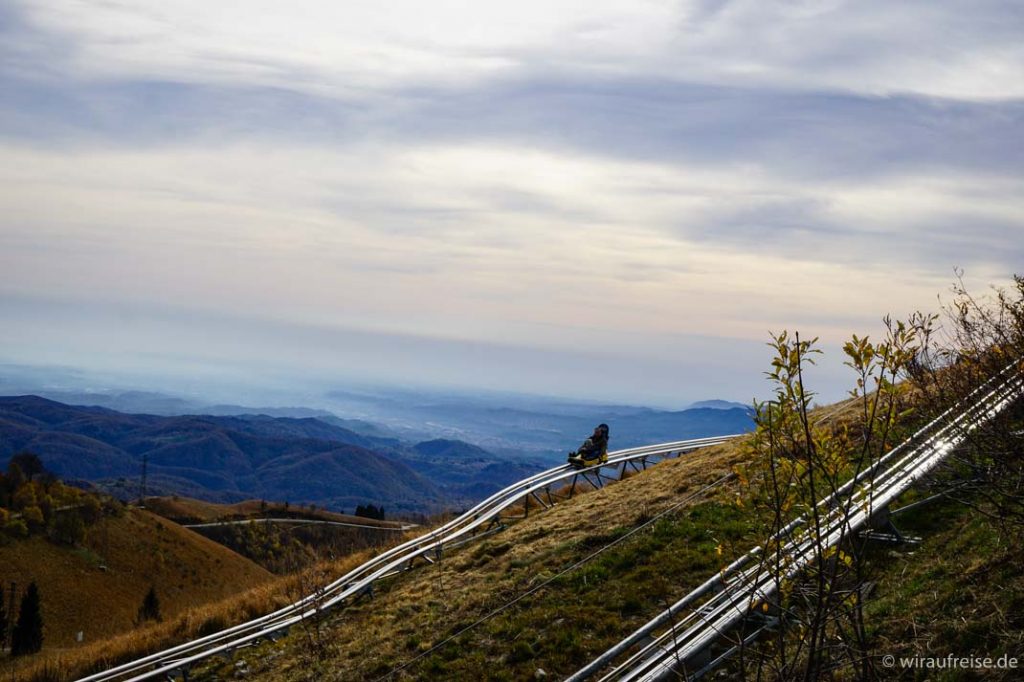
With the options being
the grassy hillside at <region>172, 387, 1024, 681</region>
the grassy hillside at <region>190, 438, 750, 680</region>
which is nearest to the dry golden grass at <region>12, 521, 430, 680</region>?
the grassy hillside at <region>190, 438, 750, 680</region>

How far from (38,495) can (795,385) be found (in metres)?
120

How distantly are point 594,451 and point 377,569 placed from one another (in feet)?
32.5

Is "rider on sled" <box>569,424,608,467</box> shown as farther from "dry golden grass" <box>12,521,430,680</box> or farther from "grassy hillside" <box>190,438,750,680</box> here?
"dry golden grass" <box>12,521,430,680</box>

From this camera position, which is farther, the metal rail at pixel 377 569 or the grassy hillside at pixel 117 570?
the grassy hillside at pixel 117 570

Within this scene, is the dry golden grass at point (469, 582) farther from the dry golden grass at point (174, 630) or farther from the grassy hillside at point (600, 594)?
the dry golden grass at point (174, 630)

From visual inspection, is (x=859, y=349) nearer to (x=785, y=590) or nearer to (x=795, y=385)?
(x=795, y=385)

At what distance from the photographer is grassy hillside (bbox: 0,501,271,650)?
268ft

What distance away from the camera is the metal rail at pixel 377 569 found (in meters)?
17.4

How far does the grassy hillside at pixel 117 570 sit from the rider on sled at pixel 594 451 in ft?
182

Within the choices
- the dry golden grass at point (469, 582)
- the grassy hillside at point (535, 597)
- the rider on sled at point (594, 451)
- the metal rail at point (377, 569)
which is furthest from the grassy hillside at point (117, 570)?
the grassy hillside at point (535, 597)

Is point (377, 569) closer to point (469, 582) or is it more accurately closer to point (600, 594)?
point (469, 582)

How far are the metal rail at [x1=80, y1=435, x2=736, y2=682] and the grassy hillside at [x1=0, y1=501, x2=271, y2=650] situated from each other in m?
55.5

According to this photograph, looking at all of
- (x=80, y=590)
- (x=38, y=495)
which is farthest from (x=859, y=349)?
(x=38, y=495)

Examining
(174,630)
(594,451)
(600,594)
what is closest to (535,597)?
(600,594)
